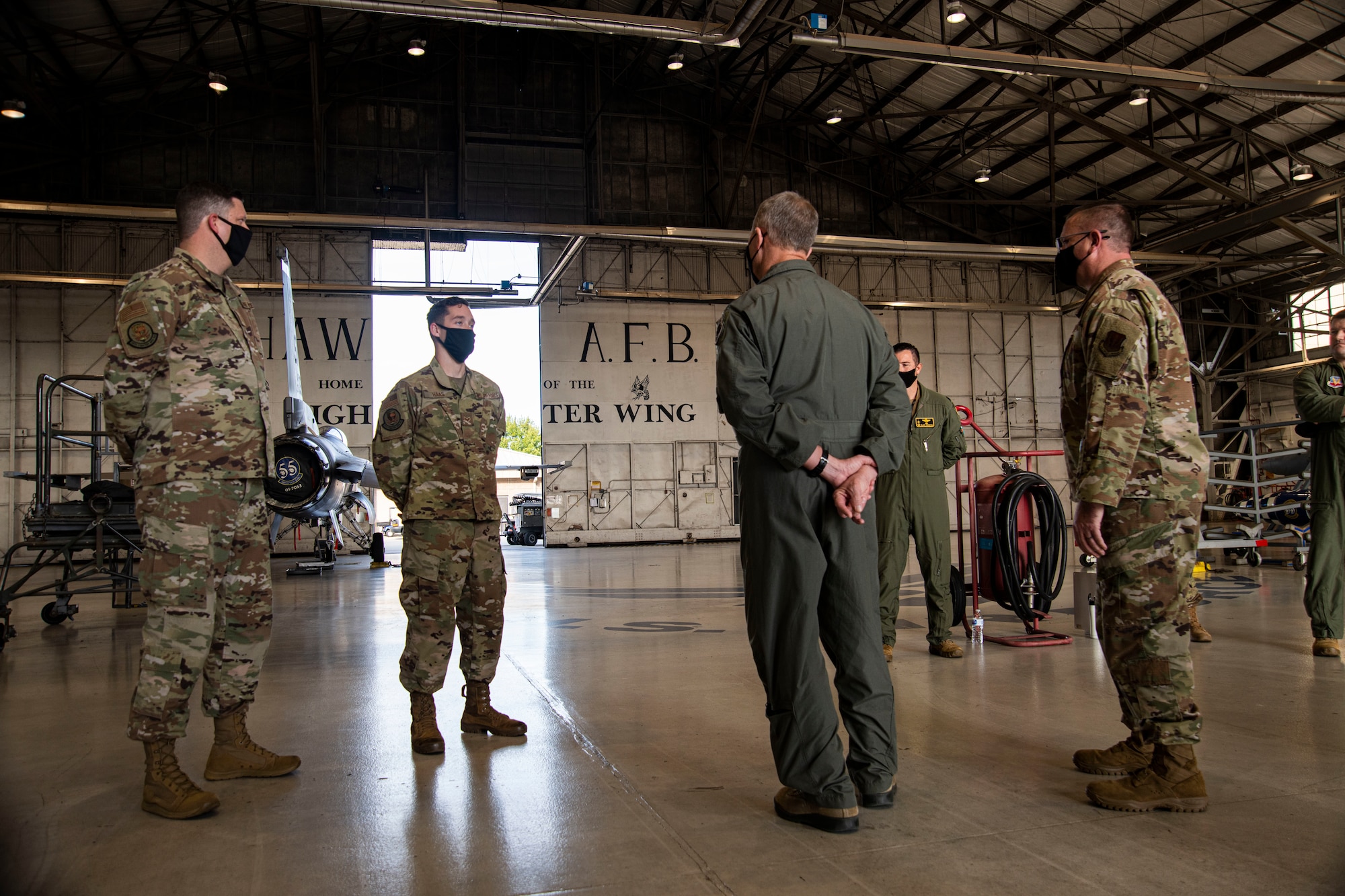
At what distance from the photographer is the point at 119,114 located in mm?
19984

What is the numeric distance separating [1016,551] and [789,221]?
381 cm

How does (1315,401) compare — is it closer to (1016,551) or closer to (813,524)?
(1016,551)

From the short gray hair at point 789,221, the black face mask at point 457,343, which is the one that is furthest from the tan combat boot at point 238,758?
the short gray hair at point 789,221

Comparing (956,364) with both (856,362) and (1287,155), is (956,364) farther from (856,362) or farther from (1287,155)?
(856,362)

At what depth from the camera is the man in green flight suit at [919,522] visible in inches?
193

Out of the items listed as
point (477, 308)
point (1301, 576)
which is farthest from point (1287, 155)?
point (477, 308)

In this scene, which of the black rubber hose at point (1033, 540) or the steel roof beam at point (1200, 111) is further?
the steel roof beam at point (1200, 111)

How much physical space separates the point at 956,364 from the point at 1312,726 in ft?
76.0

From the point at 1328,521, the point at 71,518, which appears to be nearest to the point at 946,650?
the point at 1328,521

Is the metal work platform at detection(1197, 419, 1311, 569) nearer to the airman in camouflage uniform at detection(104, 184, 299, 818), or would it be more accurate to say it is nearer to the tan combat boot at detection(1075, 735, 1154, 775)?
the tan combat boot at detection(1075, 735, 1154, 775)

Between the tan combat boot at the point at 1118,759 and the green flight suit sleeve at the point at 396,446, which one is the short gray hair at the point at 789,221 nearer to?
the green flight suit sleeve at the point at 396,446

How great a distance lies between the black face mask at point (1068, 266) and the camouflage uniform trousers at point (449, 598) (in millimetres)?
2425

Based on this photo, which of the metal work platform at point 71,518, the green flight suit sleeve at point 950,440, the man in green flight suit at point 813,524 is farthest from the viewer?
the metal work platform at point 71,518

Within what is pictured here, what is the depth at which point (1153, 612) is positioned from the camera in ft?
8.48
